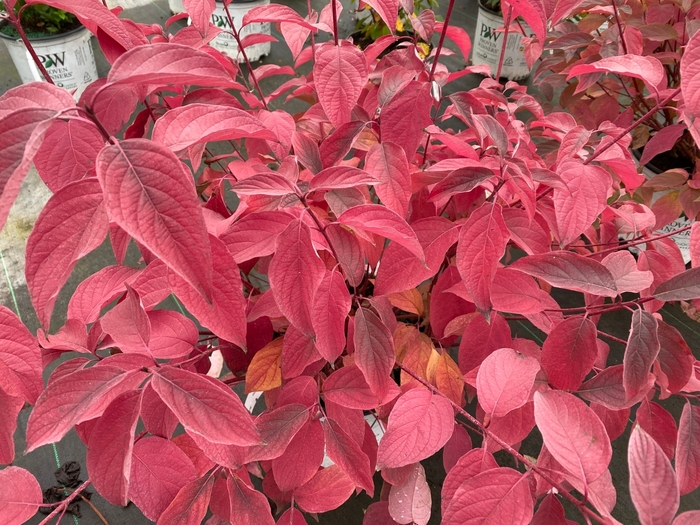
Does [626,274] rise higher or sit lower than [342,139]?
lower

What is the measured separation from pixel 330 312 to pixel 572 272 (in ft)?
0.81

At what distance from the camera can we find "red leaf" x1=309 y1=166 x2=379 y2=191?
1.55 ft

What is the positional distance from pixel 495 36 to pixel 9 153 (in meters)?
2.25

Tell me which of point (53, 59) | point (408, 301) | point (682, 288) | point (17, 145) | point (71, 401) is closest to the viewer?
point (17, 145)

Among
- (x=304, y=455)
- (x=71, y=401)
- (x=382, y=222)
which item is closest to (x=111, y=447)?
(x=71, y=401)

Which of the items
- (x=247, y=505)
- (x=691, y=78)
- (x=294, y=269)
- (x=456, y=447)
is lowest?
(x=456, y=447)

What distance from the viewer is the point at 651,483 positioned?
335 millimetres

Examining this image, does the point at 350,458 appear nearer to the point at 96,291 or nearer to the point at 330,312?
the point at 330,312

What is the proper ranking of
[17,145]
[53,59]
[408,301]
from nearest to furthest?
[17,145] → [408,301] → [53,59]

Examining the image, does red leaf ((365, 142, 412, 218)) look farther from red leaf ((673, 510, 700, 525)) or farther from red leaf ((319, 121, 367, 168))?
red leaf ((673, 510, 700, 525))

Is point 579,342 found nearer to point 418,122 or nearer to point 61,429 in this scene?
point 418,122

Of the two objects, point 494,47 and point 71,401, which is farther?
point 494,47

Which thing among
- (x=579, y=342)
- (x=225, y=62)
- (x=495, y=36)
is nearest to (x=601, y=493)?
(x=579, y=342)

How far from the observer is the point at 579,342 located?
55cm
